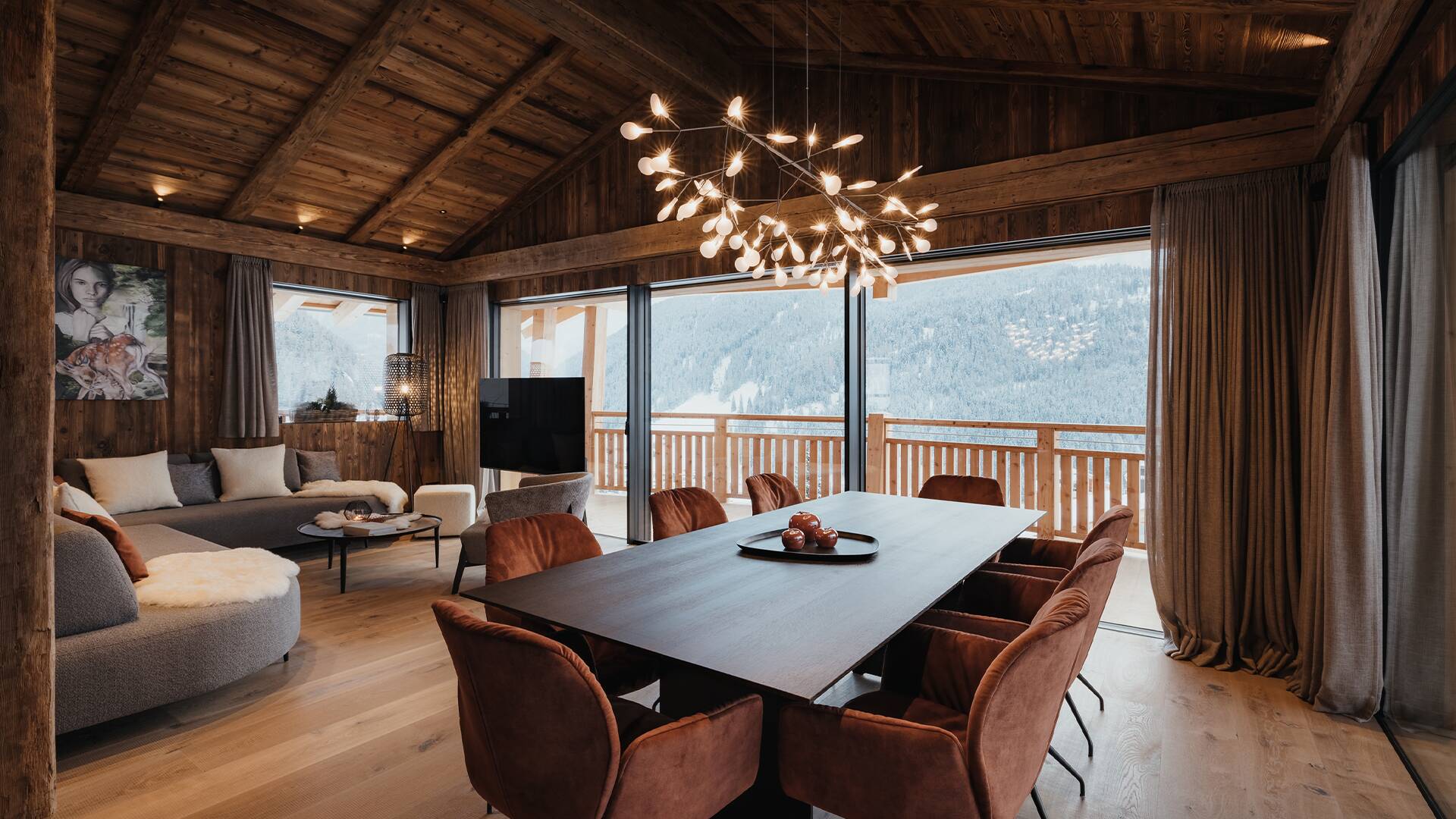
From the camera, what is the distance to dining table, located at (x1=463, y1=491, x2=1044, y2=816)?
158 centimetres

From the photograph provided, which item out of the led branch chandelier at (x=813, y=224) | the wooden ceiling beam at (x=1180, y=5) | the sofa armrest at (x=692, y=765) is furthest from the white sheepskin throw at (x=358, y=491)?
the wooden ceiling beam at (x=1180, y=5)

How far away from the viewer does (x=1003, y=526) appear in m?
3.06

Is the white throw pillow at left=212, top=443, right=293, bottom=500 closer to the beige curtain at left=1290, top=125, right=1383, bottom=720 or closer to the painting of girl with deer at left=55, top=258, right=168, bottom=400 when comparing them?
the painting of girl with deer at left=55, top=258, right=168, bottom=400

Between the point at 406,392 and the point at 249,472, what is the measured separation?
5.10 ft

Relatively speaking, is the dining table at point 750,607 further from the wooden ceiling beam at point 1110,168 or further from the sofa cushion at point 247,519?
the sofa cushion at point 247,519

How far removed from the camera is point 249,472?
17.8 ft

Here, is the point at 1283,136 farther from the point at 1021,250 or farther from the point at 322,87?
the point at 322,87

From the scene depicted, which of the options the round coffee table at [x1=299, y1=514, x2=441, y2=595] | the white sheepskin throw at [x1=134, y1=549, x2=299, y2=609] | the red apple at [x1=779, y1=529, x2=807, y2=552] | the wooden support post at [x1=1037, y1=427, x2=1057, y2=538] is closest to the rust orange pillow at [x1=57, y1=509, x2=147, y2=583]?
the white sheepskin throw at [x1=134, y1=549, x2=299, y2=609]

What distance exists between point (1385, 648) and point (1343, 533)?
456mm

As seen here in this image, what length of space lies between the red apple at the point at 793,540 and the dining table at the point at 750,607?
0.08 meters

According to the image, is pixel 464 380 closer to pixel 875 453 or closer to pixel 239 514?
pixel 239 514

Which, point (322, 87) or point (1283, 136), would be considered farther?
point (322, 87)

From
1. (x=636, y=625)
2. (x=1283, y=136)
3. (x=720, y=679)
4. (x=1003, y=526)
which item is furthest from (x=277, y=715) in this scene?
(x=1283, y=136)

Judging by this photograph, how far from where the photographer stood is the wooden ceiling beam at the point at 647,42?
149 inches
